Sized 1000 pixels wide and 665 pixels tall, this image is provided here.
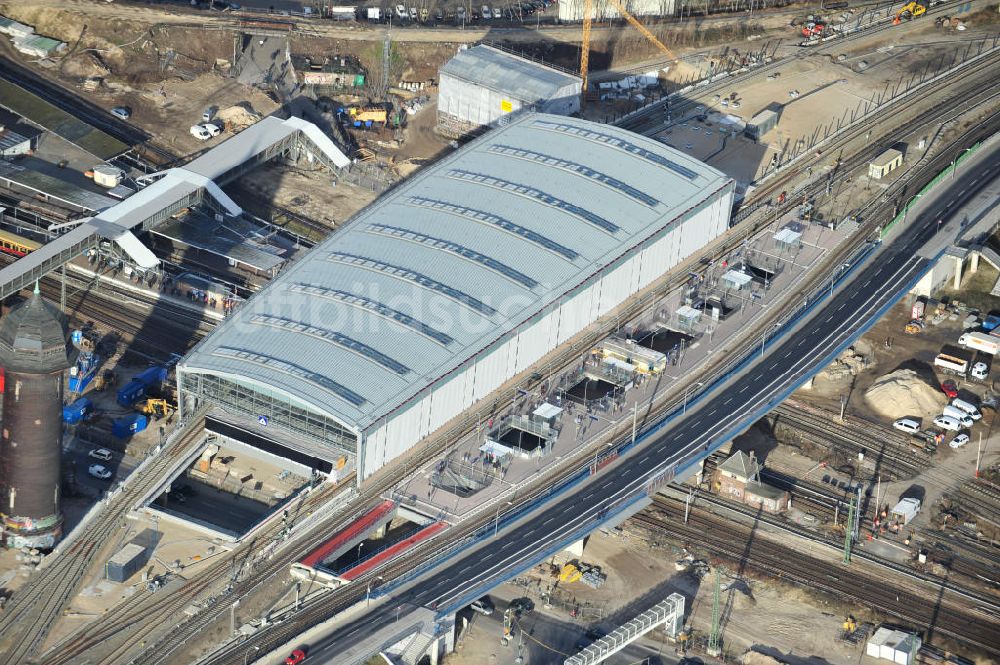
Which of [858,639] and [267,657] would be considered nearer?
[267,657]

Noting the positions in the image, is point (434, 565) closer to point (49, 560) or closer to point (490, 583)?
point (490, 583)

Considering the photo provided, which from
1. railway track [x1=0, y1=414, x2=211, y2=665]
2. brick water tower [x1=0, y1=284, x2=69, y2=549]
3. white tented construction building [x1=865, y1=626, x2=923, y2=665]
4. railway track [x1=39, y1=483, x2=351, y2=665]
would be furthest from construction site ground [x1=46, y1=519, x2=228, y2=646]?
white tented construction building [x1=865, y1=626, x2=923, y2=665]

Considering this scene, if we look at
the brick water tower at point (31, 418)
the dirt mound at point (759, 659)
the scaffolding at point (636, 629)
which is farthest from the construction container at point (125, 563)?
the dirt mound at point (759, 659)

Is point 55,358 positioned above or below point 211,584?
above

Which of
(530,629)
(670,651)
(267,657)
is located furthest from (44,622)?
(670,651)

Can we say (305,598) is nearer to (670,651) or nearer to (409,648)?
(409,648)

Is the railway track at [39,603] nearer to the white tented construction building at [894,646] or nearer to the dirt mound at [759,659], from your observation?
Result: the dirt mound at [759,659]
